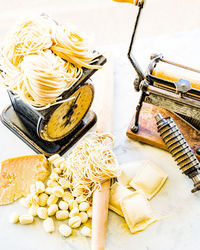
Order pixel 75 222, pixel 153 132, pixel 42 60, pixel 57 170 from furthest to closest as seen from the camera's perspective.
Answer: pixel 153 132 → pixel 57 170 → pixel 75 222 → pixel 42 60

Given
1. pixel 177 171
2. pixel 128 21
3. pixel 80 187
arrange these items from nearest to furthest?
pixel 80 187 < pixel 177 171 < pixel 128 21

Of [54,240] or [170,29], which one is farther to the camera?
[170,29]

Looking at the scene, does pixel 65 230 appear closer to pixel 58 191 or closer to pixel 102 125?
pixel 58 191

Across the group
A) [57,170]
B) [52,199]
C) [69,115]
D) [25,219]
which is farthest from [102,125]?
[25,219]

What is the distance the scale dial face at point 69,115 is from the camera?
3.82ft

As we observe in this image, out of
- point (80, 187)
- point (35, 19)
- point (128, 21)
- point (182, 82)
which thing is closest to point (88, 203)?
point (80, 187)

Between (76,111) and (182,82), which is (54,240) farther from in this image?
(182,82)

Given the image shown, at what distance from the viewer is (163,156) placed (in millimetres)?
1361

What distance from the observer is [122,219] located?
120cm

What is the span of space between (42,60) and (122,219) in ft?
2.20

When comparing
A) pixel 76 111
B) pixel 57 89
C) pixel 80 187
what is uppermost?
pixel 57 89

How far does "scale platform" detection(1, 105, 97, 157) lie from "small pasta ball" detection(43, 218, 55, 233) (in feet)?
0.92

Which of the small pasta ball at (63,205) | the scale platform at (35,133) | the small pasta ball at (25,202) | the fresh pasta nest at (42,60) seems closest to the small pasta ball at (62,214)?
the small pasta ball at (63,205)

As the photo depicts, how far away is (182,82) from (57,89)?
440mm
